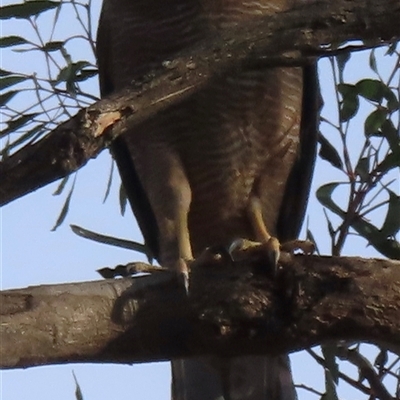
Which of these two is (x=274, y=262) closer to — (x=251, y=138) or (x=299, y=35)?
(x=299, y=35)

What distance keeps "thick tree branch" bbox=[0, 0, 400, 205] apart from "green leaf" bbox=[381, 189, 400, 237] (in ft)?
2.26

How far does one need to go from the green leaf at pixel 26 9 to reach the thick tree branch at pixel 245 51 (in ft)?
3.46

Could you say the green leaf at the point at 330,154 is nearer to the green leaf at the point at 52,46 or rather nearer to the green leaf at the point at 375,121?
the green leaf at the point at 375,121

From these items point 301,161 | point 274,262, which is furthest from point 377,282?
point 301,161

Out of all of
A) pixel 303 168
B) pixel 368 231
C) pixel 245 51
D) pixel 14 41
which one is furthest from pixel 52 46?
pixel 245 51

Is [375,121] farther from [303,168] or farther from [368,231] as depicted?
[303,168]

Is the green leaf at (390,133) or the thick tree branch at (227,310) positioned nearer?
the thick tree branch at (227,310)

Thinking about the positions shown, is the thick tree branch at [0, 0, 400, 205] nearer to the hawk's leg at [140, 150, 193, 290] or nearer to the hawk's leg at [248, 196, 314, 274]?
the hawk's leg at [248, 196, 314, 274]

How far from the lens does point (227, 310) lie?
1552 mm

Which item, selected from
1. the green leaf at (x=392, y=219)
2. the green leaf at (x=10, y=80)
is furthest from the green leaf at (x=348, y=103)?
the green leaf at (x=10, y=80)

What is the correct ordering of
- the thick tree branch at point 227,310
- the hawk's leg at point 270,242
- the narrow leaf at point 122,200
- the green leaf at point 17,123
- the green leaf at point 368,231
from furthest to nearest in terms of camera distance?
1. the narrow leaf at point 122,200
2. the green leaf at point 17,123
3. the green leaf at point 368,231
4. the hawk's leg at point 270,242
5. the thick tree branch at point 227,310

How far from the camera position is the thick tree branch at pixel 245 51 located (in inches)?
51.3

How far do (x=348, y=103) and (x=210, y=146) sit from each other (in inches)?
14.1

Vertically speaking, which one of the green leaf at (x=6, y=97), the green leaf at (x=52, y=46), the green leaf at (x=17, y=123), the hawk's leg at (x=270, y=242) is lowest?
the hawk's leg at (x=270, y=242)
